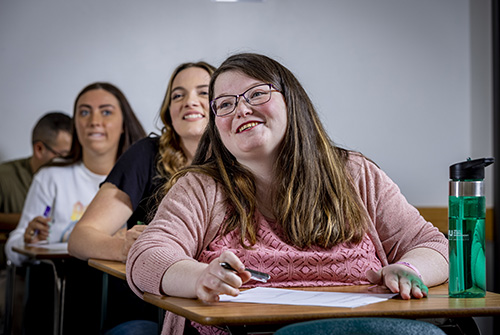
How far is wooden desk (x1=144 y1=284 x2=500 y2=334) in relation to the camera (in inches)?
42.7

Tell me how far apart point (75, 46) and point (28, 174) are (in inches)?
36.9

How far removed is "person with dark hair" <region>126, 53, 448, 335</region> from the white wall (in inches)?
116

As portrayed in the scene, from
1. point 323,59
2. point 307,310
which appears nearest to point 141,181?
point 307,310

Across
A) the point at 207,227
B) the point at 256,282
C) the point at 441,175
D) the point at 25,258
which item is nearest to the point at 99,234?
the point at 207,227

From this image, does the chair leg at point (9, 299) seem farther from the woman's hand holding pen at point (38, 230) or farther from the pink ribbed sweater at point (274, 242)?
the pink ribbed sweater at point (274, 242)

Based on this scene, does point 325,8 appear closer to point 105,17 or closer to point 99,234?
point 105,17

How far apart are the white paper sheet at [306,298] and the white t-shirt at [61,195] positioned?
7.60ft

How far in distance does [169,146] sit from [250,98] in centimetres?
97

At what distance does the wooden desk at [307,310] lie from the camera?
1085 mm

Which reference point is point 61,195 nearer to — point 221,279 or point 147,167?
point 147,167

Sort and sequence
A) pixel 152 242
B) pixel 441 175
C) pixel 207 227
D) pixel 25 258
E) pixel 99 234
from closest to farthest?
pixel 152 242, pixel 207 227, pixel 99 234, pixel 25 258, pixel 441 175

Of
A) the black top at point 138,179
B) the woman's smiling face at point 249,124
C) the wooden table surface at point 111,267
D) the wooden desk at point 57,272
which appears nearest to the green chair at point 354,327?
the woman's smiling face at point 249,124

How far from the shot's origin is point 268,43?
4.74 metres

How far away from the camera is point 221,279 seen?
121 centimetres
